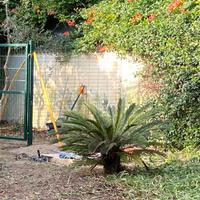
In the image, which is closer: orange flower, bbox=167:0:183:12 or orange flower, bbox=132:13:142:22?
orange flower, bbox=167:0:183:12

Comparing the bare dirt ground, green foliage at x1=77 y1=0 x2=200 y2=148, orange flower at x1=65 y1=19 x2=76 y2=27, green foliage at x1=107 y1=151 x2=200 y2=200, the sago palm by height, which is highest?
orange flower at x1=65 y1=19 x2=76 y2=27

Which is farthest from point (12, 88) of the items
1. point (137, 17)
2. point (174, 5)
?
point (174, 5)

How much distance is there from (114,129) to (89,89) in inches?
204

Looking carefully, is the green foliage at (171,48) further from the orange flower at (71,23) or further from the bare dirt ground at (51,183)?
the bare dirt ground at (51,183)

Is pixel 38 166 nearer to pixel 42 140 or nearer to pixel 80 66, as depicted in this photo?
pixel 42 140

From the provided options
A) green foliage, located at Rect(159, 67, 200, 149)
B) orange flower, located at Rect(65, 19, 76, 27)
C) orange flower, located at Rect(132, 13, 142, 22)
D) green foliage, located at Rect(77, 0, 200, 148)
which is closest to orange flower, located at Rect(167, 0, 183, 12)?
green foliage, located at Rect(77, 0, 200, 148)

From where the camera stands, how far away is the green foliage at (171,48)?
26.8 ft

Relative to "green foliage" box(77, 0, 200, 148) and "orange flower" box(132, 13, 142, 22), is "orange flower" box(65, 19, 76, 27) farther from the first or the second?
"orange flower" box(132, 13, 142, 22)

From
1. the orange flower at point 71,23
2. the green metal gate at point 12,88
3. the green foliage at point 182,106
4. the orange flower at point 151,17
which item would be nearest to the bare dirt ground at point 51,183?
the green foliage at point 182,106

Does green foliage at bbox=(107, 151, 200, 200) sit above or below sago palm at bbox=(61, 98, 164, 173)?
below

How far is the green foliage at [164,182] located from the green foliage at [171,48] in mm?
1505

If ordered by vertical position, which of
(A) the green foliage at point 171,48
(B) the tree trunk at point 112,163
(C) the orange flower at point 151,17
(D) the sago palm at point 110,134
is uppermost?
(C) the orange flower at point 151,17

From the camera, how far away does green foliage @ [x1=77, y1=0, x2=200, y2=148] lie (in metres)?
8.16

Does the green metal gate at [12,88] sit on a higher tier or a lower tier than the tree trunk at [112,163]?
higher
